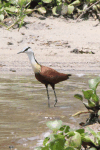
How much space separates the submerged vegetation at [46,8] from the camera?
12.4 m

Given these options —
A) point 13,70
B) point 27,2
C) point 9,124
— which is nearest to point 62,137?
point 9,124

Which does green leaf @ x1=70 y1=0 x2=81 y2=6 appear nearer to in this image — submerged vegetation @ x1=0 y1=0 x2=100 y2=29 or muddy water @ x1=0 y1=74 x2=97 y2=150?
submerged vegetation @ x1=0 y1=0 x2=100 y2=29

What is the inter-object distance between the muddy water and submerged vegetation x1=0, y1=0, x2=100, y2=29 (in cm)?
460

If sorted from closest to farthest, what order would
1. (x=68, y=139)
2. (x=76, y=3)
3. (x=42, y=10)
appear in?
(x=68, y=139), (x=76, y=3), (x=42, y=10)

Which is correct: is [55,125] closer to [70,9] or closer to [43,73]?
[43,73]

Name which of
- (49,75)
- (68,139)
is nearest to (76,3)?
(49,75)

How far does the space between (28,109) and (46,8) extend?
9.26m

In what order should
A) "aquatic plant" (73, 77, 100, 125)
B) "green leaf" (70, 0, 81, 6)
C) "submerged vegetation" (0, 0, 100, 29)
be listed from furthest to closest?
1. "green leaf" (70, 0, 81, 6)
2. "submerged vegetation" (0, 0, 100, 29)
3. "aquatic plant" (73, 77, 100, 125)

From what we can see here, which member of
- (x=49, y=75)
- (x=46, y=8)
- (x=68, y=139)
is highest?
(x=68, y=139)

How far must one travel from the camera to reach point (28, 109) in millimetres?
4988

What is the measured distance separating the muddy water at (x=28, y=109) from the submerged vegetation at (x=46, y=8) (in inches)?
181

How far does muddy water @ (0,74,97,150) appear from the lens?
11.6 ft

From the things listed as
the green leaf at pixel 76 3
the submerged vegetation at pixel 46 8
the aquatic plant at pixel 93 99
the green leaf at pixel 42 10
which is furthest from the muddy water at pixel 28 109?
the green leaf at pixel 42 10

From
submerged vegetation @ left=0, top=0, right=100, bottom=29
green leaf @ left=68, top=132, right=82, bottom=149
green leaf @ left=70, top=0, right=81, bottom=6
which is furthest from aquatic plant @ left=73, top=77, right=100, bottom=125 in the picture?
green leaf @ left=70, top=0, right=81, bottom=6
